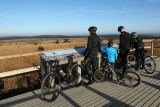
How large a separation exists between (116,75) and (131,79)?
538 millimetres

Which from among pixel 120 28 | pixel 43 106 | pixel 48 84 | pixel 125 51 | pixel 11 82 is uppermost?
pixel 120 28

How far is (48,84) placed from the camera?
381cm

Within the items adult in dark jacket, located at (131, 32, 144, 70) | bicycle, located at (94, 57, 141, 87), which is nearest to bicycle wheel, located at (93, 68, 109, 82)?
bicycle, located at (94, 57, 141, 87)

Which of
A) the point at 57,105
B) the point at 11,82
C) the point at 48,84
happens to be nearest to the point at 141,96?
the point at 57,105

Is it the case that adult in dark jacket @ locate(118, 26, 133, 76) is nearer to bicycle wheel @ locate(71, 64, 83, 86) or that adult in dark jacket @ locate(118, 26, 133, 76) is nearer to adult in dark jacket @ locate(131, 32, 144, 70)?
adult in dark jacket @ locate(131, 32, 144, 70)

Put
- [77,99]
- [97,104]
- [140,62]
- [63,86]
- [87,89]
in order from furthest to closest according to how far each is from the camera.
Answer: [140,62]
[63,86]
[87,89]
[77,99]
[97,104]

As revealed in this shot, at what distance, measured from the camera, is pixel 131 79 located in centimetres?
454

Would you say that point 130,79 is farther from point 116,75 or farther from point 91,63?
point 91,63

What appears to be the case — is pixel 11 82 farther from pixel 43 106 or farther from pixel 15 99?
pixel 43 106

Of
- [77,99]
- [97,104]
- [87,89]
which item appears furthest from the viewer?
[87,89]

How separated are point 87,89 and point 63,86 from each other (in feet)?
3.04

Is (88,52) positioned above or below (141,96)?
above

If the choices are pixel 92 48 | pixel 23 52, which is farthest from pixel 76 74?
pixel 23 52

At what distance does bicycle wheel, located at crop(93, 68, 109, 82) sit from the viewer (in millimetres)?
4870
